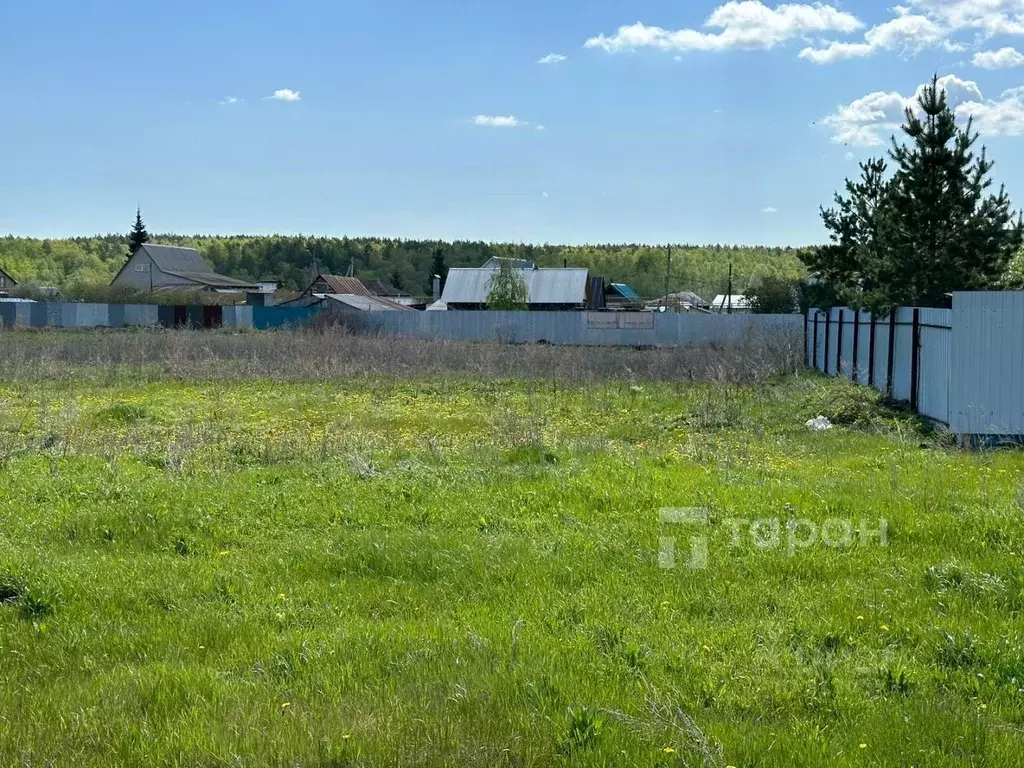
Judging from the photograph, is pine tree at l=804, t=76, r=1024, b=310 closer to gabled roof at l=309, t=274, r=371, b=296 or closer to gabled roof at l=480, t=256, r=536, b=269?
gabled roof at l=480, t=256, r=536, b=269

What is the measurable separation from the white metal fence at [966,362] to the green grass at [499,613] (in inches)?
87.4

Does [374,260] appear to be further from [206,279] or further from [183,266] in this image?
[206,279]

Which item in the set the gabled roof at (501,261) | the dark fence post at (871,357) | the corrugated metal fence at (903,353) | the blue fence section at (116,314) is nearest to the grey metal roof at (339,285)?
the gabled roof at (501,261)

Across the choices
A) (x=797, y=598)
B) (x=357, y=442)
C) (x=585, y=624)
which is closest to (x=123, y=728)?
(x=585, y=624)

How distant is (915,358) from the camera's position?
582 inches

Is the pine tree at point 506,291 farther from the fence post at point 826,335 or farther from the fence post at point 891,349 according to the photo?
the fence post at point 891,349

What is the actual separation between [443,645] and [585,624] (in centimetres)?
79

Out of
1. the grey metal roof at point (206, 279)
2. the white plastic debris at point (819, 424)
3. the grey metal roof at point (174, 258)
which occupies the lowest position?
the white plastic debris at point (819, 424)

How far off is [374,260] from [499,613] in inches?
4844

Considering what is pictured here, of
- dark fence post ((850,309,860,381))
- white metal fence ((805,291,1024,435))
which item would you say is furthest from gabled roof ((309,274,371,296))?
white metal fence ((805,291,1024,435))

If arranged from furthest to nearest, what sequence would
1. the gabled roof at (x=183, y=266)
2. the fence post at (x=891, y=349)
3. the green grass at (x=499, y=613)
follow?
the gabled roof at (x=183, y=266) → the fence post at (x=891, y=349) → the green grass at (x=499, y=613)

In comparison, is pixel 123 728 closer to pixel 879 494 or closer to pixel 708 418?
pixel 879 494

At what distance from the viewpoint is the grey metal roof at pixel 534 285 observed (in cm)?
5956

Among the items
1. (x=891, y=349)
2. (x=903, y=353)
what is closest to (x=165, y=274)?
(x=891, y=349)
